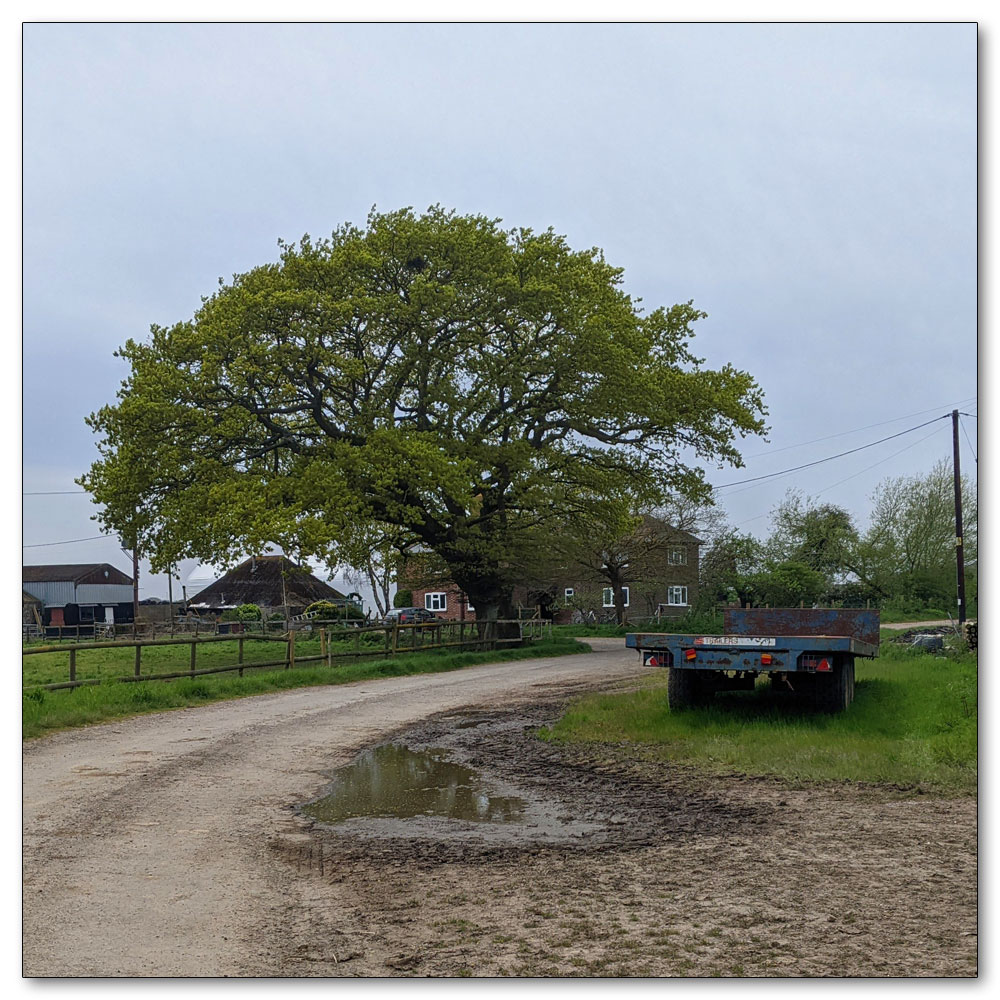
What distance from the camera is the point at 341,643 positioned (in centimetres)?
2717

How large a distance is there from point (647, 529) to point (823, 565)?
63.5 ft

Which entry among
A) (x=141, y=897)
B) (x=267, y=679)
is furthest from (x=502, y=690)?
(x=141, y=897)

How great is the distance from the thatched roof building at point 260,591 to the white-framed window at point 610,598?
59.0ft

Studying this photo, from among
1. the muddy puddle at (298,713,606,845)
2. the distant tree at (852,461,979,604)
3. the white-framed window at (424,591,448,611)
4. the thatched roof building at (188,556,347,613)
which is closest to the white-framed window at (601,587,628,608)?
the white-framed window at (424,591,448,611)

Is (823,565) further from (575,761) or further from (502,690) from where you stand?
(575,761)

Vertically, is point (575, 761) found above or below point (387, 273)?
below

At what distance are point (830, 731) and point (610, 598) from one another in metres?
42.5

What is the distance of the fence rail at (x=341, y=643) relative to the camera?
53.4 feet

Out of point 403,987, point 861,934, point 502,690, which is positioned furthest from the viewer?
point 502,690

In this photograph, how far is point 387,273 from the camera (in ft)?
85.0

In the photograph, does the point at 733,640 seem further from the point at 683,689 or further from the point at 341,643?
the point at 341,643

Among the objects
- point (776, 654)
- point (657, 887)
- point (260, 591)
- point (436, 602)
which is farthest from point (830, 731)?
point (260, 591)

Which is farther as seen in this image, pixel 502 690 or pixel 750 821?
pixel 502 690

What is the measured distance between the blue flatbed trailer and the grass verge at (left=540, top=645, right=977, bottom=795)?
0.25 meters
